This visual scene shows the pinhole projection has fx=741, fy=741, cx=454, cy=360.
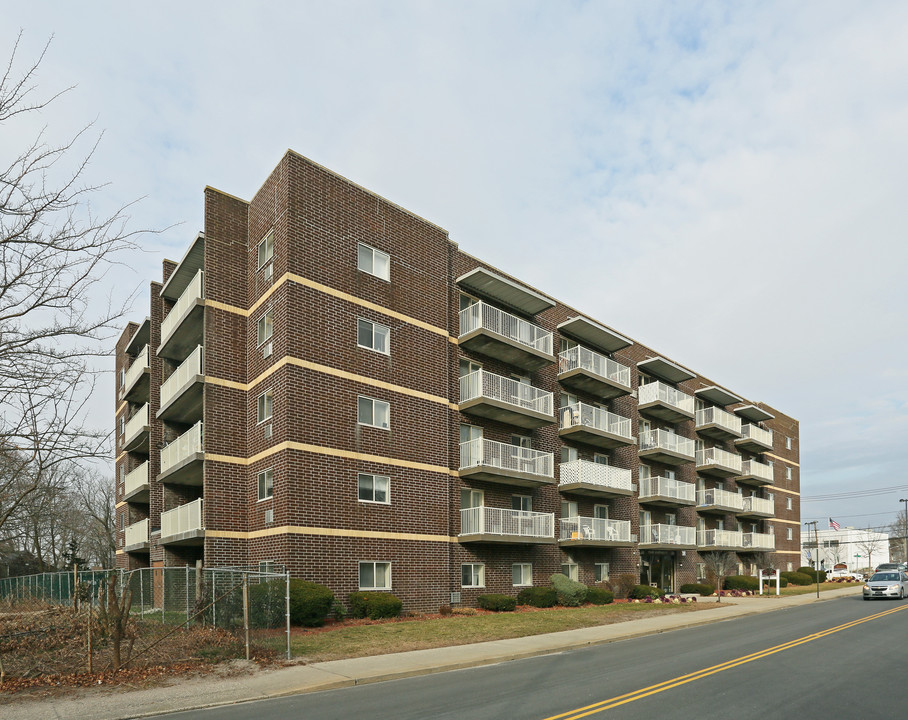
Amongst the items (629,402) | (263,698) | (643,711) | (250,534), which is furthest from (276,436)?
(629,402)

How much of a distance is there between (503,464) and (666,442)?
57.8 ft

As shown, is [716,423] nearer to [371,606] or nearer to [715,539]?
[715,539]

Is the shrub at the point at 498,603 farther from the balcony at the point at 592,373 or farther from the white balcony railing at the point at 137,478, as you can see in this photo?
the white balcony railing at the point at 137,478

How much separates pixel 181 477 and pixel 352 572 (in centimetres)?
917

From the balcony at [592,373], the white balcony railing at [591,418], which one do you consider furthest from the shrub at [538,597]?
the balcony at [592,373]

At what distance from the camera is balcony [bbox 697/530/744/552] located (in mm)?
49203

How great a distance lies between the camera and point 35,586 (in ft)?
113

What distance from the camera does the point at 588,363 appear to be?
37.6m

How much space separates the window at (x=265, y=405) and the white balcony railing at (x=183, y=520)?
11.9 feet

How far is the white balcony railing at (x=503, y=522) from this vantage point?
29.3 metres

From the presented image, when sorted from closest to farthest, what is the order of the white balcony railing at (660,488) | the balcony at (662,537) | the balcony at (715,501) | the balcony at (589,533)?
1. the balcony at (589,533)
2. the balcony at (662,537)
3. the white balcony railing at (660,488)
4. the balcony at (715,501)

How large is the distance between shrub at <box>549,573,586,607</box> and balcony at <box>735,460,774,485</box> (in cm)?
2766

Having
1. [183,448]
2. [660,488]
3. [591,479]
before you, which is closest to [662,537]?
[660,488]

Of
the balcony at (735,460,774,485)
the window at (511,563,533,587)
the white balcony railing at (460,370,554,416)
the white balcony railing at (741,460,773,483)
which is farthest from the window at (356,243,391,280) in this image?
the white balcony railing at (741,460,773,483)
